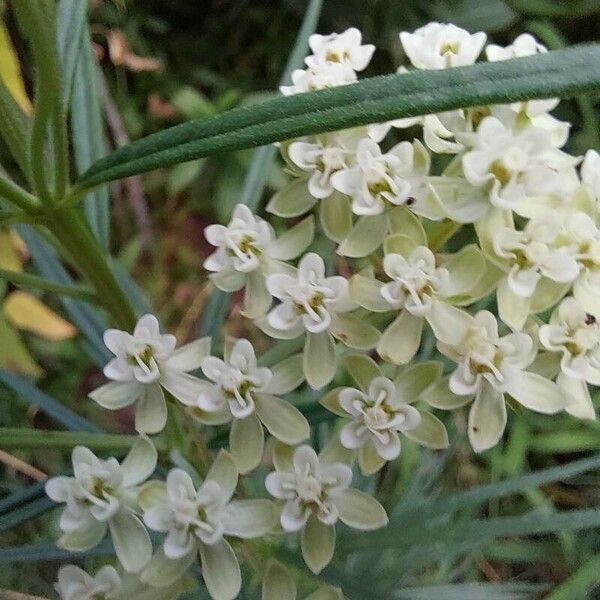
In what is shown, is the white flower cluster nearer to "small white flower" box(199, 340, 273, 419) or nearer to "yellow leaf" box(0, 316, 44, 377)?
"small white flower" box(199, 340, 273, 419)

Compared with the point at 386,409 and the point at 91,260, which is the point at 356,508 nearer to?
the point at 386,409

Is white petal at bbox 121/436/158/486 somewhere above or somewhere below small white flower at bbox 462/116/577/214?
below

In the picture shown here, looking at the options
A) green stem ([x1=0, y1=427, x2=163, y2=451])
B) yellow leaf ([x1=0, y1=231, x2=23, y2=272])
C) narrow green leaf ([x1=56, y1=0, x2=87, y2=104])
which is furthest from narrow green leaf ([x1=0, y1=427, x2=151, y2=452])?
yellow leaf ([x1=0, y1=231, x2=23, y2=272])

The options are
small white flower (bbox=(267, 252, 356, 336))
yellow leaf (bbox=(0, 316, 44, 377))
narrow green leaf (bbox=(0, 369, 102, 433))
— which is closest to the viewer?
small white flower (bbox=(267, 252, 356, 336))

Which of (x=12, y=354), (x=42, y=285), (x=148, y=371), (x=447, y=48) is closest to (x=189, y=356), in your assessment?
(x=148, y=371)

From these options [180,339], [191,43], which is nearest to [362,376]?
[180,339]
